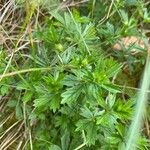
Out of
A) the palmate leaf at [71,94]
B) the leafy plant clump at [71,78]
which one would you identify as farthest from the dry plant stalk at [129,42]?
the palmate leaf at [71,94]

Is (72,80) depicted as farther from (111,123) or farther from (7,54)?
(7,54)

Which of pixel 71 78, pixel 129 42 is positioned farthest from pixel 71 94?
pixel 129 42

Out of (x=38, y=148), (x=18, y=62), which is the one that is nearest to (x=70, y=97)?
(x=38, y=148)

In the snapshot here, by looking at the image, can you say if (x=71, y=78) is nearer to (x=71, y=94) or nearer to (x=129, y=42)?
(x=71, y=94)

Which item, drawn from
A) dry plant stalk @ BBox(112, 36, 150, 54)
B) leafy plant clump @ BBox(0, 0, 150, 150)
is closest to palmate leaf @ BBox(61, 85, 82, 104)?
leafy plant clump @ BBox(0, 0, 150, 150)

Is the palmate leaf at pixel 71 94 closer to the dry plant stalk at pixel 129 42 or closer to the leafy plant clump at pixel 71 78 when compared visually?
the leafy plant clump at pixel 71 78

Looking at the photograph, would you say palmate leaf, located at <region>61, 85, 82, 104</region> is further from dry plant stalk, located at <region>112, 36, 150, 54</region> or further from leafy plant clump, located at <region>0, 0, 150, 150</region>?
dry plant stalk, located at <region>112, 36, 150, 54</region>

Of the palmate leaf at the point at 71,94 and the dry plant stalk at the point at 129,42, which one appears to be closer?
the palmate leaf at the point at 71,94
